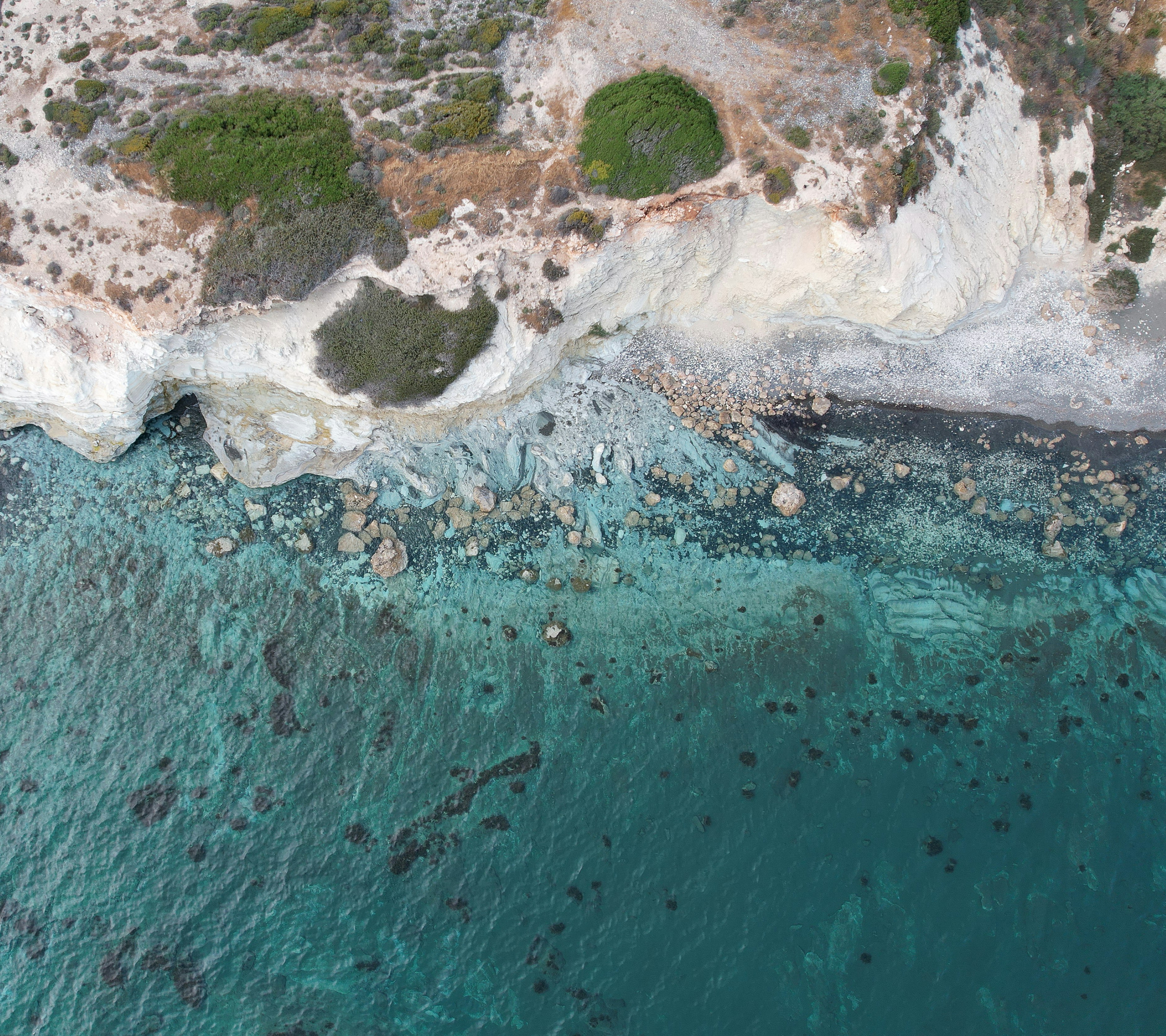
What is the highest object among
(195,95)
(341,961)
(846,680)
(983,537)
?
(195,95)

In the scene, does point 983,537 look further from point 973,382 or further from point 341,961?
point 341,961

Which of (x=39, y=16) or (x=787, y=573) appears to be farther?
(x=787, y=573)

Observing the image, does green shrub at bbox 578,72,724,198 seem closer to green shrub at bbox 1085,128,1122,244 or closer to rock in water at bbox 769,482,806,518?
rock in water at bbox 769,482,806,518

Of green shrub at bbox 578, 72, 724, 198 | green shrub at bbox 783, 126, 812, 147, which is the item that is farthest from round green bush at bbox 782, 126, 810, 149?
green shrub at bbox 578, 72, 724, 198

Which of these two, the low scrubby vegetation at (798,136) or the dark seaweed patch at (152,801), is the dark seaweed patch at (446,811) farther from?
the low scrubby vegetation at (798,136)

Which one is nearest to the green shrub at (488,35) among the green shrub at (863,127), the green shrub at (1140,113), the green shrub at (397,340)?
the green shrub at (397,340)

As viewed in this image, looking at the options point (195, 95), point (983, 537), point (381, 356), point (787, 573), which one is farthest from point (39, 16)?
point (983, 537)

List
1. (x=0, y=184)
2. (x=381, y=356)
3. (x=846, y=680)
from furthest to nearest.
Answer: (x=846, y=680) < (x=381, y=356) < (x=0, y=184)
